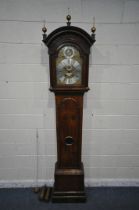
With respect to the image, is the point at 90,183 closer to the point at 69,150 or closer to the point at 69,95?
the point at 69,150

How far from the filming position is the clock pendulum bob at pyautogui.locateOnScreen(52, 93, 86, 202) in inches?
75.6

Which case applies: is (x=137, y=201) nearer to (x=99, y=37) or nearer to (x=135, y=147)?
(x=135, y=147)

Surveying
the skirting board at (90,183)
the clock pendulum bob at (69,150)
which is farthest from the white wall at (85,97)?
the clock pendulum bob at (69,150)

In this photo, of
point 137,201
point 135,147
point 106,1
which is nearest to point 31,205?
point 137,201

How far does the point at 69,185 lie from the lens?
7.04 feet

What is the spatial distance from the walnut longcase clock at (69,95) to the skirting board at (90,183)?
0.30 metres

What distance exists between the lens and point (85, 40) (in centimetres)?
174

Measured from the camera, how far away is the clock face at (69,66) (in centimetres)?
180

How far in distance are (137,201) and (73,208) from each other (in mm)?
767

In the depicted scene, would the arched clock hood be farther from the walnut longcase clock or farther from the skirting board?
the skirting board

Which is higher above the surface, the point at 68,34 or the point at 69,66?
the point at 68,34

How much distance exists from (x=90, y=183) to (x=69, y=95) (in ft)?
4.18

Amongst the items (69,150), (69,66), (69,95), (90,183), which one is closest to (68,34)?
(69,66)

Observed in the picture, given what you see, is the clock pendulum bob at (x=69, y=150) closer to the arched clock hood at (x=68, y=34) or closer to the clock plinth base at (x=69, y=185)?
the clock plinth base at (x=69, y=185)
